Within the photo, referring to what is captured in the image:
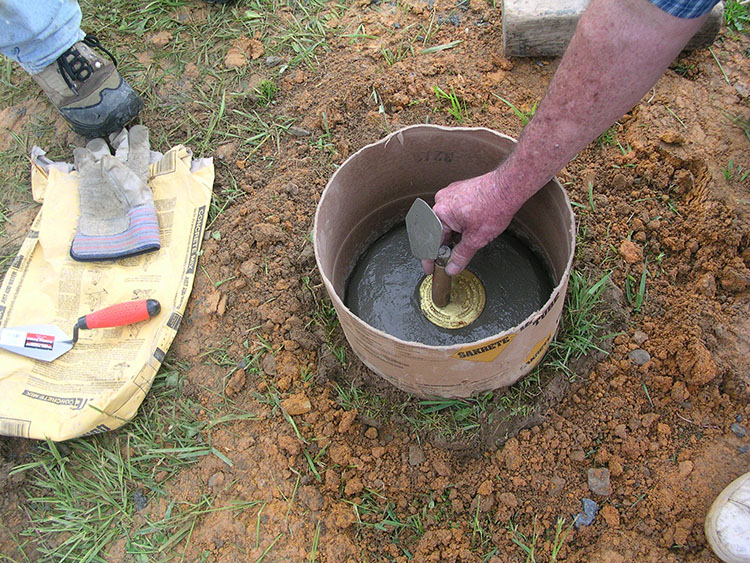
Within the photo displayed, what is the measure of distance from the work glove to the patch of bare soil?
261 mm

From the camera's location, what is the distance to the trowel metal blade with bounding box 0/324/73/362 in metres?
1.88

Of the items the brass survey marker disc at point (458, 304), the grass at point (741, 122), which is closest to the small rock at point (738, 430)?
the brass survey marker disc at point (458, 304)

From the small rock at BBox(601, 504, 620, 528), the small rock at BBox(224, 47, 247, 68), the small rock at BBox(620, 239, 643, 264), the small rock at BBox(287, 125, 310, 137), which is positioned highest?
the small rock at BBox(224, 47, 247, 68)

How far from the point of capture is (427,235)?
1.42 meters

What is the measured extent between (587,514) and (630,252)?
32.8 inches

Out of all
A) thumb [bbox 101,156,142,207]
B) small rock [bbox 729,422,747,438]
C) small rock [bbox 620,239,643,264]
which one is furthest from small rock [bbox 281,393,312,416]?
small rock [bbox 729,422,747,438]

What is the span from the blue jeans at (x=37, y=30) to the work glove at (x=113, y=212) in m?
0.43

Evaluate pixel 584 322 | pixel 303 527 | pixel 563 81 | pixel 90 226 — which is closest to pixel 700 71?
pixel 584 322

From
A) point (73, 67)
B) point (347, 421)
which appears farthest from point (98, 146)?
point (347, 421)

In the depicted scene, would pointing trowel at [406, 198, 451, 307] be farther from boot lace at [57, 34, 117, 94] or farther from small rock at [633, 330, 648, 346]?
boot lace at [57, 34, 117, 94]

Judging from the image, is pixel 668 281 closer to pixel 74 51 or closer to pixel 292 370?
pixel 292 370

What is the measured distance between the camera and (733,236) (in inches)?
68.9

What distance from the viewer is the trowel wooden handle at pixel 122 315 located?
1882mm

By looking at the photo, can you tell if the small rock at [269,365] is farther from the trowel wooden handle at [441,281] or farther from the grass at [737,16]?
the grass at [737,16]
